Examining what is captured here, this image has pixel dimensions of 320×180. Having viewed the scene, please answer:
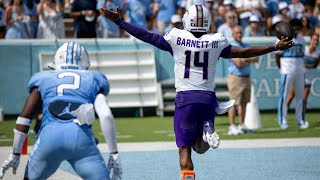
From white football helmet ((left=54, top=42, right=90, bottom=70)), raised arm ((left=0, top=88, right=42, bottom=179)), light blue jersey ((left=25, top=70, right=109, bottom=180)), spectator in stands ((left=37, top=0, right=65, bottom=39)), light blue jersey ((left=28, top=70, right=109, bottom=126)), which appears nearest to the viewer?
light blue jersey ((left=25, top=70, right=109, bottom=180))

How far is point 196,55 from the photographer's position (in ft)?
25.9

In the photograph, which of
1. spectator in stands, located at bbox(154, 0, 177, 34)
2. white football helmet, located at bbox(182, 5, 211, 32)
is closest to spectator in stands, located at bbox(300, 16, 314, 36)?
spectator in stands, located at bbox(154, 0, 177, 34)

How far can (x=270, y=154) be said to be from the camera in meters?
11.4

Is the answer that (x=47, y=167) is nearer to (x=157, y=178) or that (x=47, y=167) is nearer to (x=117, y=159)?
(x=117, y=159)

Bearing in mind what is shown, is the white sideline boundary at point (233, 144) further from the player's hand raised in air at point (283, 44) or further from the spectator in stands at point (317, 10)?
the spectator in stands at point (317, 10)

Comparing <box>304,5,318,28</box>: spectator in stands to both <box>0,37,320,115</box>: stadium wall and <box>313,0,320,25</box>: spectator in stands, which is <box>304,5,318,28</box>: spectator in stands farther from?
<box>0,37,320,115</box>: stadium wall

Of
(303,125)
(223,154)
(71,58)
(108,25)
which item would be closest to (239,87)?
(303,125)

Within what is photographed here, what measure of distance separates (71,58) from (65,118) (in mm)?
545

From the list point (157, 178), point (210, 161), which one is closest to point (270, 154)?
point (210, 161)

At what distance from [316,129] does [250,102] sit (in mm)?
1256

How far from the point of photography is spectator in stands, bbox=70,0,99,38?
56.5ft

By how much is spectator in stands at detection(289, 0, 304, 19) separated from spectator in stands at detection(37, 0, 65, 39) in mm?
5286

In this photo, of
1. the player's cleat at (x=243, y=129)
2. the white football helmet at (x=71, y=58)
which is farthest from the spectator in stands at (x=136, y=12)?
the white football helmet at (x=71, y=58)

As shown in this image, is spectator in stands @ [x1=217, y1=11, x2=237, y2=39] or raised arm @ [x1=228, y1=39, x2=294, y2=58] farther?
spectator in stands @ [x1=217, y1=11, x2=237, y2=39]
